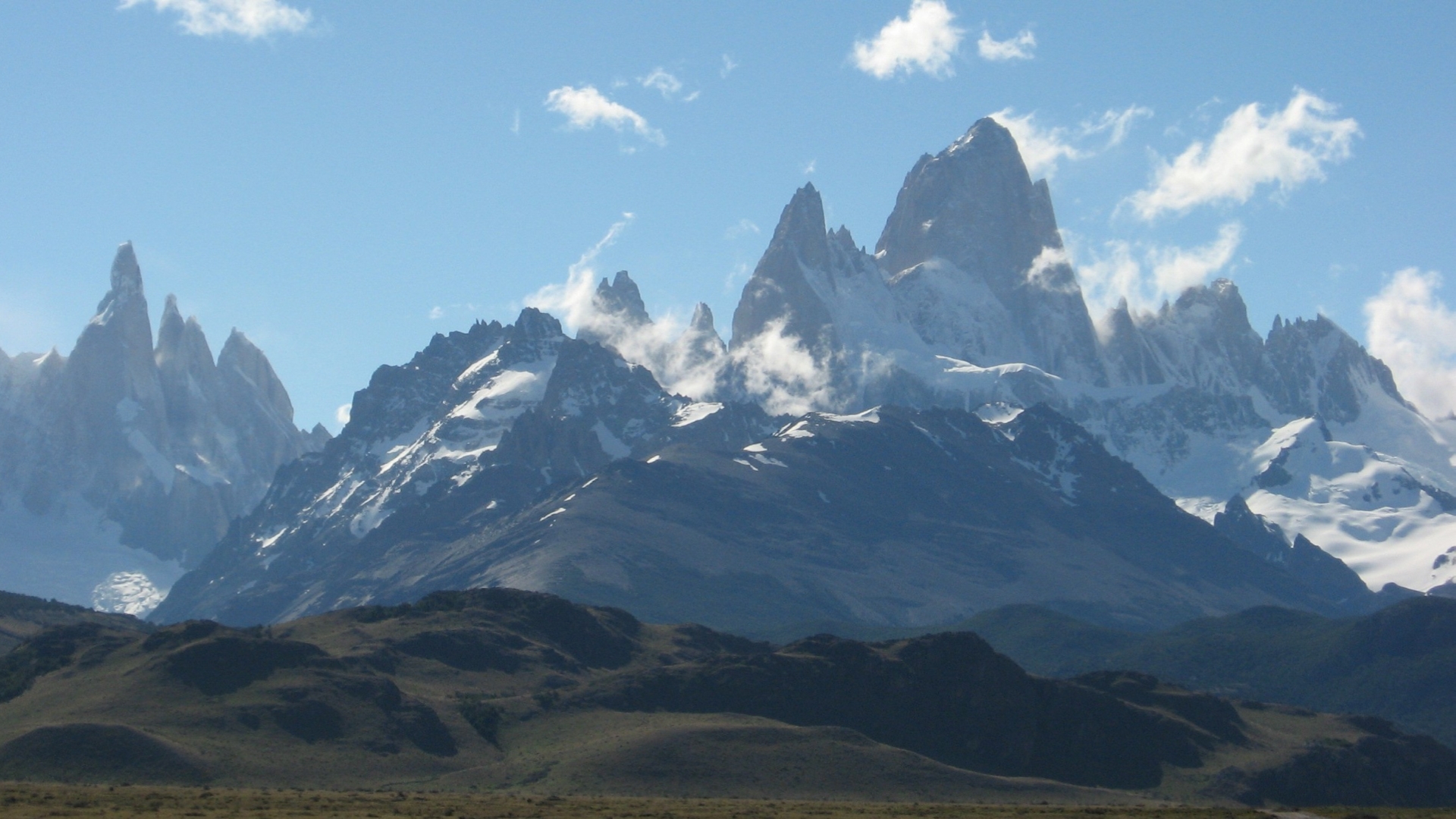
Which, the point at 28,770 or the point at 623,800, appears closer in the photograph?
the point at 623,800

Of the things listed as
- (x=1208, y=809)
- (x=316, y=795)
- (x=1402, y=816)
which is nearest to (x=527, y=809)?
(x=316, y=795)

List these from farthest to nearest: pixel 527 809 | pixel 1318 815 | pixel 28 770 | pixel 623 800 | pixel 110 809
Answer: pixel 28 770, pixel 623 800, pixel 1318 815, pixel 527 809, pixel 110 809

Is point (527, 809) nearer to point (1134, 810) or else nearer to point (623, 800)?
point (623, 800)

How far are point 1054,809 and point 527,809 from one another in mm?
45395

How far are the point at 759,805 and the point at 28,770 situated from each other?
7091cm

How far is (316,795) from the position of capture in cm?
16612

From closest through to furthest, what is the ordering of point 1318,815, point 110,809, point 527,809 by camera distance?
point 110,809
point 527,809
point 1318,815

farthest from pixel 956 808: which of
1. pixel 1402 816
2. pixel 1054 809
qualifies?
pixel 1402 816

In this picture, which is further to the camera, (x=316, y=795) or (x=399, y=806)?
(x=316, y=795)

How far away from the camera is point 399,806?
15525cm

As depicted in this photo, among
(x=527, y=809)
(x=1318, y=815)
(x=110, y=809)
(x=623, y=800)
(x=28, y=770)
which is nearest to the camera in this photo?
(x=110, y=809)

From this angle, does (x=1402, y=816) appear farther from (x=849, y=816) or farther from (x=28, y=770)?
→ (x=28, y=770)

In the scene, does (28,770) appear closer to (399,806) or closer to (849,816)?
(399,806)

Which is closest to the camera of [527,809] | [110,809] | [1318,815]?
[110,809]
